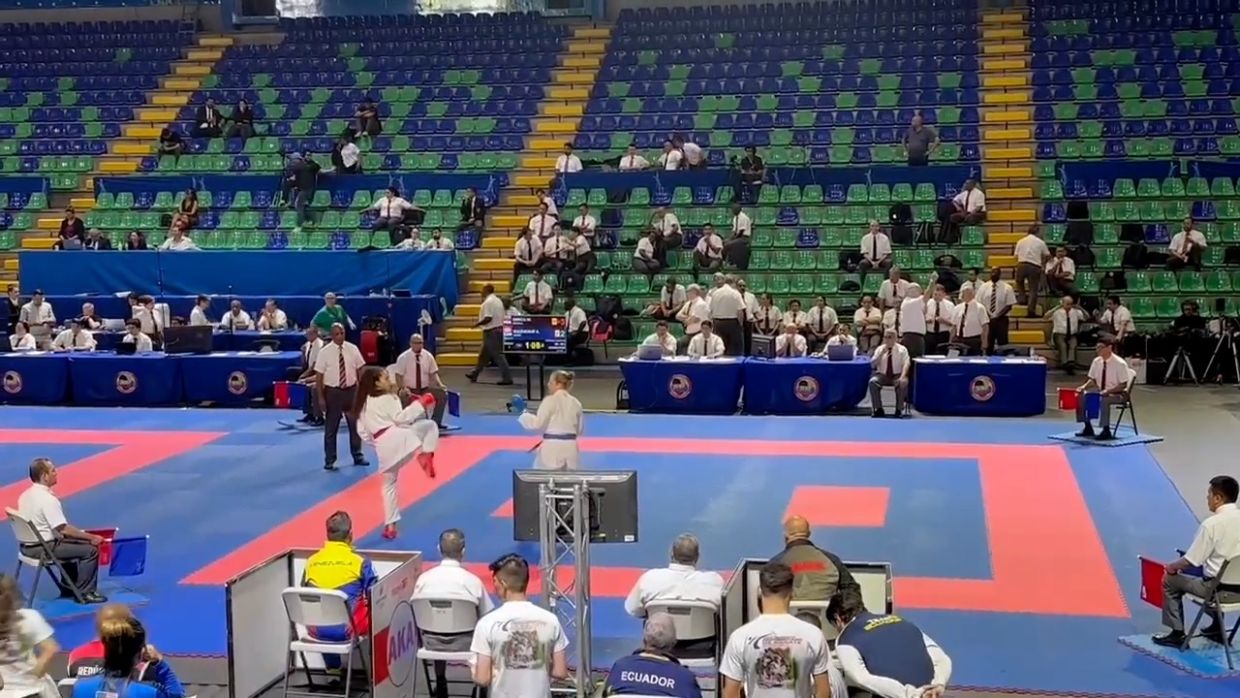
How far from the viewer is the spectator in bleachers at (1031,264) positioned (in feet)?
79.6

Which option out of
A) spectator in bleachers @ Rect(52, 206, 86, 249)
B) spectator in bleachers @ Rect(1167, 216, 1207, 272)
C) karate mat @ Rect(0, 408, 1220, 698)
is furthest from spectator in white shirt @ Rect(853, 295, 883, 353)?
spectator in bleachers @ Rect(52, 206, 86, 249)

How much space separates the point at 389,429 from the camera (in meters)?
12.4

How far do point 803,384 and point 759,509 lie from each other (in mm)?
6766

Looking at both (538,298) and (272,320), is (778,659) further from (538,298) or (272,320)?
(272,320)

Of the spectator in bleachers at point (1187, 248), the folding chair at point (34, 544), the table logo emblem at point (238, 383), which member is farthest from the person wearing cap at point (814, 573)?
the spectator in bleachers at point (1187, 248)

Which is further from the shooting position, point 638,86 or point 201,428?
point 638,86

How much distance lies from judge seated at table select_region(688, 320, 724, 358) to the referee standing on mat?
677 cm

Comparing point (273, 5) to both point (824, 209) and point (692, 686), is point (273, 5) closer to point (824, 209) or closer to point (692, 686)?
point (824, 209)

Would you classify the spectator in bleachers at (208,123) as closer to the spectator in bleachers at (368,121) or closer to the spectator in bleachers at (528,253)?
the spectator in bleachers at (368,121)

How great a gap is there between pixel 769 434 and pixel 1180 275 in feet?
37.8

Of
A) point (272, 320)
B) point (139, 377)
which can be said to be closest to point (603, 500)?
point (139, 377)

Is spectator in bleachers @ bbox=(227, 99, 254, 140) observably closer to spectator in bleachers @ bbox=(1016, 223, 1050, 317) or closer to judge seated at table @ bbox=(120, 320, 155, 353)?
judge seated at table @ bbox=(120, 320, 155, 353)

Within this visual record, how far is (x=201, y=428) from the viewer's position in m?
19.5

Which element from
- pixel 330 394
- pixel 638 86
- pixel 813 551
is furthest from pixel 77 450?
pixel 638 86
